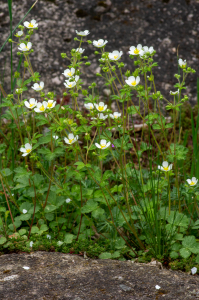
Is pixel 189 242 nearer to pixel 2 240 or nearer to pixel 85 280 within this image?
pixel 85 280

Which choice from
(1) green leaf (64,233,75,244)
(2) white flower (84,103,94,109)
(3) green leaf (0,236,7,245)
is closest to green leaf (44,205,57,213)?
(1) green leaf (64,233,75,244)

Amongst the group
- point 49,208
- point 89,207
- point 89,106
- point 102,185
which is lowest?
point 49,208

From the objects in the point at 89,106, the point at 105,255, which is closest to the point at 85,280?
the point at 105,255

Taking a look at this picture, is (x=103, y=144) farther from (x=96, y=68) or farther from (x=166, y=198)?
(x=96, y=68)

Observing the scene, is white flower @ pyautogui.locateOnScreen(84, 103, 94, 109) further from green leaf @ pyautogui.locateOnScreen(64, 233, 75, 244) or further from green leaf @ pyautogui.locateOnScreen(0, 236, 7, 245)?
green leaf @ pyautogui.locateOnScreen(0, 236, 7, 245)

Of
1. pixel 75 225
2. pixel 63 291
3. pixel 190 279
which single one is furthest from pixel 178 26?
Answer: pixel 63 291

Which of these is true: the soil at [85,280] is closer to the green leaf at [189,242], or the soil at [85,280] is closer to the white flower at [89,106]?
the green leaf at [189,242]

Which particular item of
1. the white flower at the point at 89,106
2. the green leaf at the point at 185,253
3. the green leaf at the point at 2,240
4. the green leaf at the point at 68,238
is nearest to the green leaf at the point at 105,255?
the green leaf at the point at 68,238
